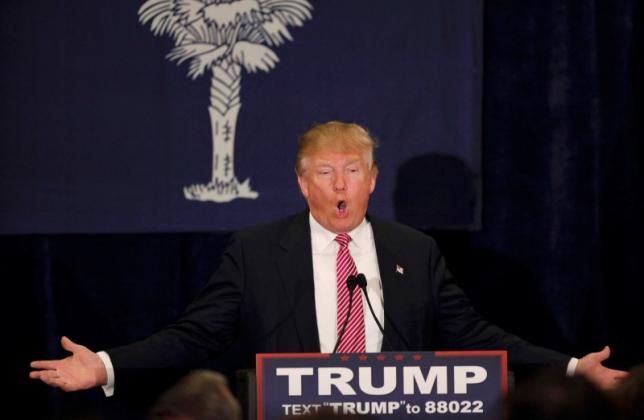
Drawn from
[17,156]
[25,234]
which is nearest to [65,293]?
[25,234]

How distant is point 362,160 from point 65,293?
1830mm

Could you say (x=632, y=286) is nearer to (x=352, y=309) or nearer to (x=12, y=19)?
(x=352, y=309)

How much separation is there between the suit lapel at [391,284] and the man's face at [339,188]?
0.33 ft

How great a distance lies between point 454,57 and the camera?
4.70 metres

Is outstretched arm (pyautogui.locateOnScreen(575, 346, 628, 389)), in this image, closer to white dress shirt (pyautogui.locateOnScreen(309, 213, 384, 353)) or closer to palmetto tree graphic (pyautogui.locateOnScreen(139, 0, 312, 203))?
white dress shirt (pyautogui.locateOnScreen(309, 213, 384, 353))

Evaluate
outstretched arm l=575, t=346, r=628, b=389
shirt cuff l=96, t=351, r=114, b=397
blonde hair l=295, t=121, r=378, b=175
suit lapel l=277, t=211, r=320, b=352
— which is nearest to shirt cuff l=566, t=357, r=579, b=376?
outstretched arm l=575, t=346, r=628, b=389

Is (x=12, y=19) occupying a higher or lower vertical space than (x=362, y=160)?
higher

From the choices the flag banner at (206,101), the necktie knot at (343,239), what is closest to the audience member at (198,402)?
the necktie knot at (343,239)

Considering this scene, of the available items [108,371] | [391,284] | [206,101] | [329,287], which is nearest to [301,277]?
[329,287]

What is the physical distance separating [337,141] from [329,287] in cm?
47

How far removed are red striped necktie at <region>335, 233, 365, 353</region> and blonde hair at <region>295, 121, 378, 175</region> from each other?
12.5 inches

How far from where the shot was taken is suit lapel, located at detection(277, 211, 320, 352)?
11.3 ft

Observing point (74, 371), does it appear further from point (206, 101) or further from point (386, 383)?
point (206, 101)

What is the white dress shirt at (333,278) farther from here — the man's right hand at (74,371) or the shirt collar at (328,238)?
the man's right hand at (74,371)
